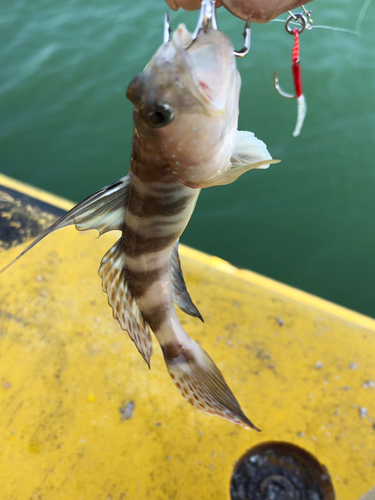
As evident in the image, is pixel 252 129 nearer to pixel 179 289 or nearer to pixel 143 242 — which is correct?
pixel 179 289

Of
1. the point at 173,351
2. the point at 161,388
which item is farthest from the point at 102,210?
the point at 161,388

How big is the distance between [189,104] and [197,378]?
1.12 meters

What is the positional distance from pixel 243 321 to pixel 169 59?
5.87ft

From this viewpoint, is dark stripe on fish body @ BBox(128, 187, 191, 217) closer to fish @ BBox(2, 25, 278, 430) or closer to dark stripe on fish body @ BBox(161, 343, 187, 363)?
fish @ BBox(2, 25, 278, 430)

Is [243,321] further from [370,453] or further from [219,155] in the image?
[219,155]

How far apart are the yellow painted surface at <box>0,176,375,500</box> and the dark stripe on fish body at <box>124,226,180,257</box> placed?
111 centimetres

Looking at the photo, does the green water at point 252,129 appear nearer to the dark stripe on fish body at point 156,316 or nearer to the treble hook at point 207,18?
the dark stripe on fish body at point 156,316

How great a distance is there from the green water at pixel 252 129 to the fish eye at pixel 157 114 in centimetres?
273

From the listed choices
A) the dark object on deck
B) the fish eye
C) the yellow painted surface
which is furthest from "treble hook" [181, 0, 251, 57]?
the dark object on deck

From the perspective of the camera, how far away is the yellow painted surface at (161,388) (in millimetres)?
2021

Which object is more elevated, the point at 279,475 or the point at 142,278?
the point at 142,278

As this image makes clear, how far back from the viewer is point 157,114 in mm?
1089

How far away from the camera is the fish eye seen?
1074 millimetres

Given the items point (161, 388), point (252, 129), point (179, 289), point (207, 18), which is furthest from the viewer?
point (252, 129)
